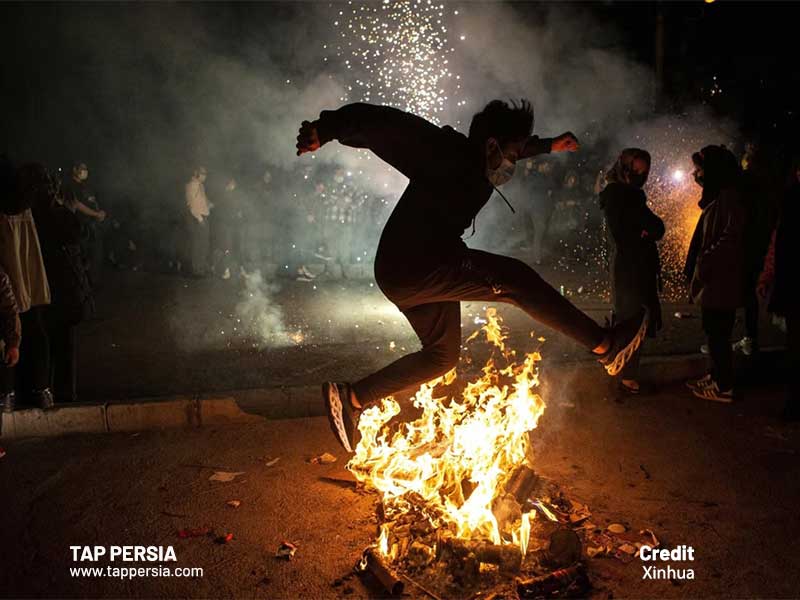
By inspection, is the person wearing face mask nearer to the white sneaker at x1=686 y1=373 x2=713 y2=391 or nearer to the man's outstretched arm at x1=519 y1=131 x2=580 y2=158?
the man's outstretched arm at x1=519 y1=131 x2=580 y2=158

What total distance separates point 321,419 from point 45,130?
1350cm

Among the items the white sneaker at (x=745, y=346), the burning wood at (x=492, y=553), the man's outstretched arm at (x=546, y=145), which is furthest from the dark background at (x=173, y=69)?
the burning wood at (x=492, y=553)

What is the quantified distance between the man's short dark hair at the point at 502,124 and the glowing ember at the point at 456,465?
5.23 feet

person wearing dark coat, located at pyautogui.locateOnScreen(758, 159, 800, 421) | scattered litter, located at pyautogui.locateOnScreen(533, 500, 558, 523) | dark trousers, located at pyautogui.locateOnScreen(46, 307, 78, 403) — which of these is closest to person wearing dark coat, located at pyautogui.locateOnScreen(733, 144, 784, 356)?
person wearing dark coat, located at pyautogui.locateOnScreen(758, 159, 800, 421)

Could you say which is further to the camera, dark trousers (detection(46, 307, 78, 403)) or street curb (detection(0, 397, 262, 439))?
dark trousers (detection(46, 307, 78, 403))

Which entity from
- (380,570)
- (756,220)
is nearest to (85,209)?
(380,570)

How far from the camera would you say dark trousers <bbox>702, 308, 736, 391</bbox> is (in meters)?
5.64

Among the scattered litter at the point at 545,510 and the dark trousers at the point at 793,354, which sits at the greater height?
the dark trousers at the point at 793,354

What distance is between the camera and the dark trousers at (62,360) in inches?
221

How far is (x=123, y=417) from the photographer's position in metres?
5.24

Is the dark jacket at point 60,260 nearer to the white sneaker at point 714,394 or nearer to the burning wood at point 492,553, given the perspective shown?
the burning wood at point 492,553

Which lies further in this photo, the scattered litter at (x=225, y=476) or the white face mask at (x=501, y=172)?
the scattered litter at (x=225, y=476)

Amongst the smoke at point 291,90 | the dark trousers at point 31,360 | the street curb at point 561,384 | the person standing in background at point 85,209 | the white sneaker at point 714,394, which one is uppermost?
the smoke at point 291,90

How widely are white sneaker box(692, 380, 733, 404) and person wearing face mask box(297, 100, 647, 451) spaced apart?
2430 mm
